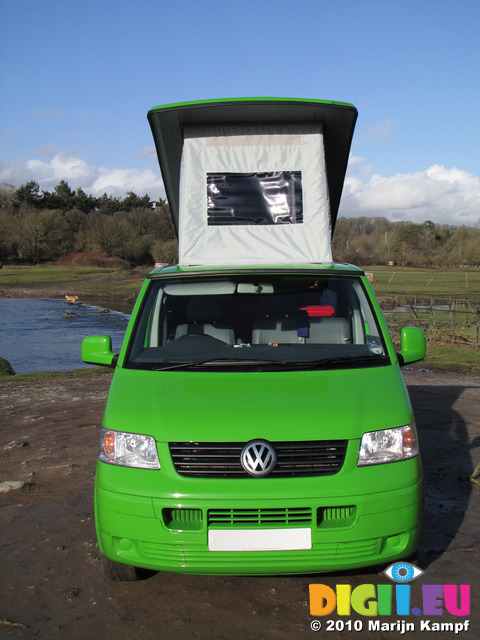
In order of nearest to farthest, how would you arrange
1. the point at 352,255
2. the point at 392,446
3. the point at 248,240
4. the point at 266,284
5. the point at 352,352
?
the point at 392,446
the point at 352,352
the point at 266,284
the point at 248,240
the point at 352,255

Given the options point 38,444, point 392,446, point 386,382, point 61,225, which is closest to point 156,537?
point 392,446

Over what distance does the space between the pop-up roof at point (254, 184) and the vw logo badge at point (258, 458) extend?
126 inches

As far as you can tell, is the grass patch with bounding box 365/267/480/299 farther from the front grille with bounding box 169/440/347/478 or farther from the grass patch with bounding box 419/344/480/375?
the front grille with bounding box 169/440/347/478

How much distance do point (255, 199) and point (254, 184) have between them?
0.15 meters

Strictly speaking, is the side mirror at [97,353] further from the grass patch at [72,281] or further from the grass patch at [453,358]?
the grass patch at [72,281]

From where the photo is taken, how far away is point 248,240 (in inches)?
252

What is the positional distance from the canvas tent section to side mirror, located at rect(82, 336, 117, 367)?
189cm

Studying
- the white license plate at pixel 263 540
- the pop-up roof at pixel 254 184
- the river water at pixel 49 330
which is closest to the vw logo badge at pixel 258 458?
the white license plate at pixel 263 540

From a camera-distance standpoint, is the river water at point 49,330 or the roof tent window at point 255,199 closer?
the roof tent window at point 255,199

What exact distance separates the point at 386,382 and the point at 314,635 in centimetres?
151

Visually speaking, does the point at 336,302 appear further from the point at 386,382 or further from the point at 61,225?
the point at 61,225

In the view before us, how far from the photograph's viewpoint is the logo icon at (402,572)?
379 cm

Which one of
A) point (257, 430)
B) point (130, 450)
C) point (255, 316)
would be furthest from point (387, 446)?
point (255, 316)

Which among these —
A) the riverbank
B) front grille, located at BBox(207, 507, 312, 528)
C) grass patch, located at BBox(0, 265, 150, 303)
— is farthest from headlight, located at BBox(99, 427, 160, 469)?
grass patch, located at BBox(0, 265, 150, 303)
